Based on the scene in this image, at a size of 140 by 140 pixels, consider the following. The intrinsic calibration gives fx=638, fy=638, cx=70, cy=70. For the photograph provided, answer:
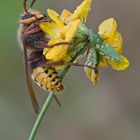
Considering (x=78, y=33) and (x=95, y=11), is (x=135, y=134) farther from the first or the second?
(x=78, y=33)

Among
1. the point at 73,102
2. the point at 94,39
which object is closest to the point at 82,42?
the point at 94,39

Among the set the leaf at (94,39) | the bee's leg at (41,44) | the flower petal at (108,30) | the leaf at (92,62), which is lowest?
the leaf at (92,62)

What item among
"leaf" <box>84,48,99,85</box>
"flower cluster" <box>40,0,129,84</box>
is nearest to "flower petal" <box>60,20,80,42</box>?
"flower cluster" <box>40,0,129,84</box>

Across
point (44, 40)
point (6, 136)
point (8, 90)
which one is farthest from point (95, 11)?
point (44, 40)

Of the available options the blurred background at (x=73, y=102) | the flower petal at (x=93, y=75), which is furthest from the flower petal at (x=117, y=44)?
the blurred background at (x=73, y=102)

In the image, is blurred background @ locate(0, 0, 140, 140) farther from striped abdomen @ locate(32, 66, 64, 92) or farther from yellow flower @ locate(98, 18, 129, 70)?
yellow flower @ locate(98, 18, 129, 70)

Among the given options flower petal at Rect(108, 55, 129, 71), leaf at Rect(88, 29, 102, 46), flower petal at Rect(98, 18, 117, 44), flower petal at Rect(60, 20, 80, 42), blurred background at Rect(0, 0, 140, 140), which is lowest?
blurred background at Rect(0, 0, 140, 140)

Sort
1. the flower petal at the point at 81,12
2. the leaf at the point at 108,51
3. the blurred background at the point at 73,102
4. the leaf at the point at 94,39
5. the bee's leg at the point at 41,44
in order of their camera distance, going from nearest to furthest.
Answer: the leaf at the point at 108,51 < the leaf at the point at 94,39 < the flower petal at the point at 81,12 < the bee's leg at the point at 41,44 < the blurred background at the point at 73,102

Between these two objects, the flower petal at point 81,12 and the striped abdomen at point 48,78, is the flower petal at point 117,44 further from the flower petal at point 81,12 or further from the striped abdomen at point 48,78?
the striped abdomen at point 48,78
